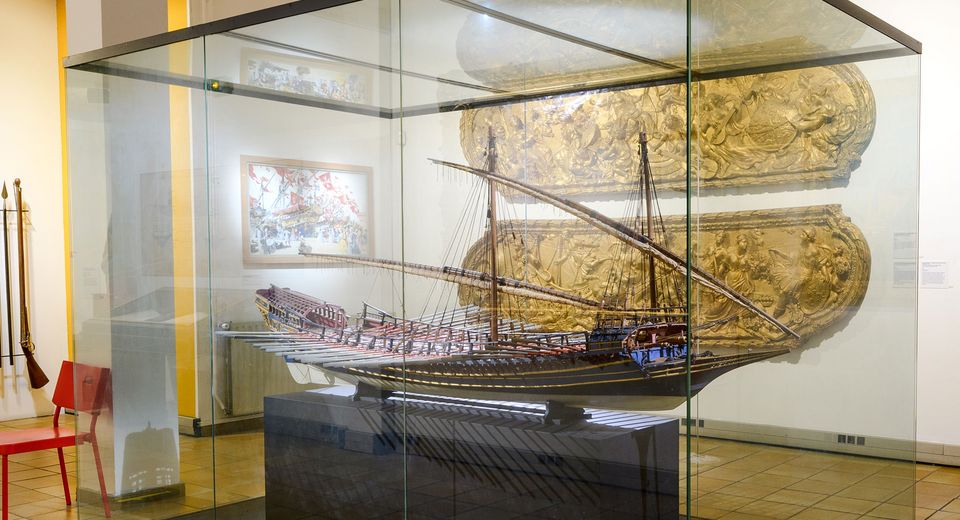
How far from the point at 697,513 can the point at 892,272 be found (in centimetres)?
149

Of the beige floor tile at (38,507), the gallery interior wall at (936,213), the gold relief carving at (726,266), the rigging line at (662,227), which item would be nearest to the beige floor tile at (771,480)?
the gold relief carving at (726,266)

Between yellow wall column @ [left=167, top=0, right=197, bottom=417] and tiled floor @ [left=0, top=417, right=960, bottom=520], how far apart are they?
0.32 metres

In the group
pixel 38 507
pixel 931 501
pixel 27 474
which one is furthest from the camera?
→ pixel 27 474

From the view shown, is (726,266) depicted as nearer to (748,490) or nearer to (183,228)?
(748,490)

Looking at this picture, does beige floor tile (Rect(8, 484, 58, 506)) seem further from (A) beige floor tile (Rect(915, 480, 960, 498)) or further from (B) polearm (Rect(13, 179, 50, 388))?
(A) beige floor tile (Rect(915, 480, 960, 498))

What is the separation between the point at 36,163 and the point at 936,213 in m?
6.68

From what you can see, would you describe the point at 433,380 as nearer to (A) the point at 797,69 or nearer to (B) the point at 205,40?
(A) the point at 797,69

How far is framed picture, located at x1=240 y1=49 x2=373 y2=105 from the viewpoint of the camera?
3029 millimetres

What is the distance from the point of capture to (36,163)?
7637 millimetres

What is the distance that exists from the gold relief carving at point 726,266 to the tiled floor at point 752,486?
14.1 inches

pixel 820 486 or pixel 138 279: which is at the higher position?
pixel 138 279

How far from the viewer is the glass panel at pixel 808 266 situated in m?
2.54

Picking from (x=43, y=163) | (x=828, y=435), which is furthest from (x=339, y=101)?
(x=43, y=163)

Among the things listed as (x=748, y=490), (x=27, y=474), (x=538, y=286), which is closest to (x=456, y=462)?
(x=538, y=286)
